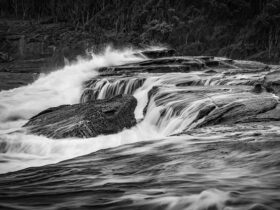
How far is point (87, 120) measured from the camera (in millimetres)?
9547

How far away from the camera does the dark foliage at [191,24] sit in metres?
40.8

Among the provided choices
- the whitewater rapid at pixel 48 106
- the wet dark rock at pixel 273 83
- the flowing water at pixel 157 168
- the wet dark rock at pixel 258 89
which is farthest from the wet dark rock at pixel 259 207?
the wet dark rock at pixel 258 89

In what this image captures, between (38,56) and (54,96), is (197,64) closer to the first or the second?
(54,96)

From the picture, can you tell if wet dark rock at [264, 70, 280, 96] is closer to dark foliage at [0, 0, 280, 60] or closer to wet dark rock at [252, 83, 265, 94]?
wet dark rock at [252, 83, 265, 94]

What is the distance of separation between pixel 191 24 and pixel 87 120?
38.7 meters

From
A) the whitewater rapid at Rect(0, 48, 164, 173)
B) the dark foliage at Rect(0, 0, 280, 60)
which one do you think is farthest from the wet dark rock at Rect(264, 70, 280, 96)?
the dark foliage at Rect(0, 0, 280, 60)

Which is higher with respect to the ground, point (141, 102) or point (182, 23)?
point (182, 23)

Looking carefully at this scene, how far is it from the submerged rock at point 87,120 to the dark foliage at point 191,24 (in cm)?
3002

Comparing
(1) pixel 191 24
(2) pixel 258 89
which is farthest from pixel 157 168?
(1) pixel 191 24

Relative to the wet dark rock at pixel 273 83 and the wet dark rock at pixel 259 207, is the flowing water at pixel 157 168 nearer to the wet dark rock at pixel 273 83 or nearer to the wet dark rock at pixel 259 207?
the wet dark rock at pixel 259 207

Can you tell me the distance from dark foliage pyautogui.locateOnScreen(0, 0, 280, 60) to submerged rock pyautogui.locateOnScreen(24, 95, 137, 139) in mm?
30019

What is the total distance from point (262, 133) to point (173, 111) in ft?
13.1

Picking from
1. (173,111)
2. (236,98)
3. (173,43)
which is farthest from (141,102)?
(173,43)

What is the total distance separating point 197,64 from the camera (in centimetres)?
2061
